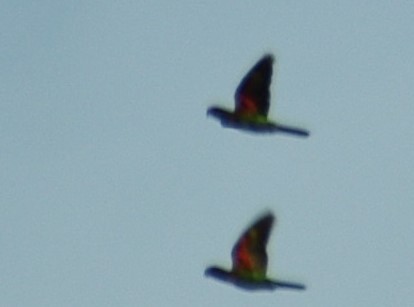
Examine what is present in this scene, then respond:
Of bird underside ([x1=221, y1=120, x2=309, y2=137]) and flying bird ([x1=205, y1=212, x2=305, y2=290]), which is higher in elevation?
bird underside ([x1=221, y1=120, x2=309, y2=137])

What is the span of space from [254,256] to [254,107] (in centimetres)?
404

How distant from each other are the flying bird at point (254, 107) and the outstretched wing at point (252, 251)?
2.39 metres

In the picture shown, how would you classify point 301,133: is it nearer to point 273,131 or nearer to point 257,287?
point 273,131

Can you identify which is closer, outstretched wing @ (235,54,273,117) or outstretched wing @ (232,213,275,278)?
outstretched wing @ (235,54,273,117)

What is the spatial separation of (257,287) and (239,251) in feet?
3.56

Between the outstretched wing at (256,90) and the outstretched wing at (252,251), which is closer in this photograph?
the outstretched wing at (256,90)

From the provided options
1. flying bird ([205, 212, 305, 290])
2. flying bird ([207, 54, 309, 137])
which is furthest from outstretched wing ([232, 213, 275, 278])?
flying bird ([207, 54, 309, 137])

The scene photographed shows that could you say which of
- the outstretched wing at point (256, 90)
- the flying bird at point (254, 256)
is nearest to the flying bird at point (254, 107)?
the outstretched wing at point (256, 90)

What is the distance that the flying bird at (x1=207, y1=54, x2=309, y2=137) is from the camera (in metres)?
43.3

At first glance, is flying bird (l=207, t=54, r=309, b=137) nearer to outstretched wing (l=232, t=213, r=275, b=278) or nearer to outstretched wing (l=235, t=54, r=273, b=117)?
outstretched wing (l=235, t=54, r=273, b=117)

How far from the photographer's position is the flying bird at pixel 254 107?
43.3 meters

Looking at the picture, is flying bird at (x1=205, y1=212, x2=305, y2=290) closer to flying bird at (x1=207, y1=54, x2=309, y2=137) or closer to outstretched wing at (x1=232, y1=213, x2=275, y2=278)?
outstretched wing at (x1=232, y1=213, x2=275, y2=278)

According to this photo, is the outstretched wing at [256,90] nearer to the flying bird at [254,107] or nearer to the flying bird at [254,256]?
the flying bird at [254,107]

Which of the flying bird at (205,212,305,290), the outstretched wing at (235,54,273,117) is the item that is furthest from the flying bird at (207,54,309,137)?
the flying bird at (205,212,305,290)
